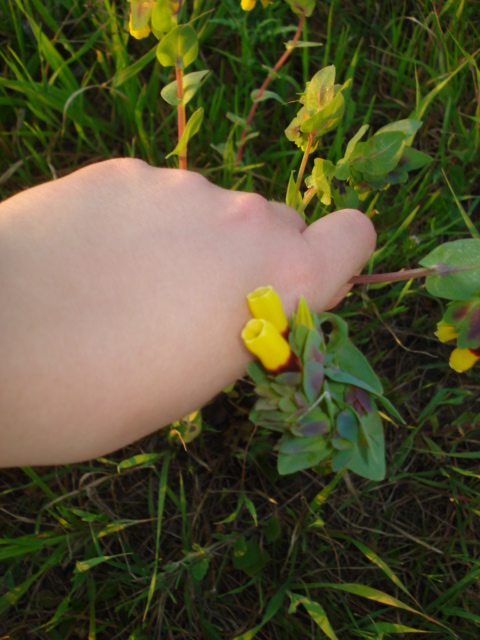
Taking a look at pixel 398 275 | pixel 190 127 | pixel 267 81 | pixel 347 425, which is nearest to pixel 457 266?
pixel 398 275

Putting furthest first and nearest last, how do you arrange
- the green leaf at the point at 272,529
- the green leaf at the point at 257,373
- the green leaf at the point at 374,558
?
the green leaf at the point at 272,529, the green leaf at the point at 374,558, the green leaf at the point at 257,373

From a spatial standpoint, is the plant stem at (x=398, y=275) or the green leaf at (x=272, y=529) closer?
the plant stem at (x=398, y=275)

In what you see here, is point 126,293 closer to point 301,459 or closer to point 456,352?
point 301,459

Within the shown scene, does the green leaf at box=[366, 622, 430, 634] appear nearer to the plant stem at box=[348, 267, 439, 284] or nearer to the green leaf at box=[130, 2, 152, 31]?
the plant stem at box=[348, 267, 439, 284]

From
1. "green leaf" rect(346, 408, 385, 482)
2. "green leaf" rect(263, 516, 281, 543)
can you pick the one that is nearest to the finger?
"green leaf" rect(346, 408, 385, 482)

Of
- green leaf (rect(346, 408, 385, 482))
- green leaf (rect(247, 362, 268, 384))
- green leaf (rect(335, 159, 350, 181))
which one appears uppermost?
green leaf (rect(335, 159, 350, 181))

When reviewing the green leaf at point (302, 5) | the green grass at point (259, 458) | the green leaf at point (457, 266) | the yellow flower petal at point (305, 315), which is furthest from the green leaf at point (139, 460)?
the green leaf at point (302, 5)

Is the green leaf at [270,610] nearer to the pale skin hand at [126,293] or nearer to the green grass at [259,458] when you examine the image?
the green grass at [259,458]
